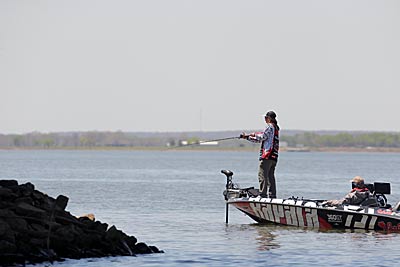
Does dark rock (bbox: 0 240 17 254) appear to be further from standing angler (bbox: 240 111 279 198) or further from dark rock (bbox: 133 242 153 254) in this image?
standing angler (bbox: 240 111 279 198)

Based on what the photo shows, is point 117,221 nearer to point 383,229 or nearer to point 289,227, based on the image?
point 289,227

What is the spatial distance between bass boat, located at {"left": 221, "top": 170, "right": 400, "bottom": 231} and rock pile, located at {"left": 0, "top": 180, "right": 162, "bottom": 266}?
4.20 meters

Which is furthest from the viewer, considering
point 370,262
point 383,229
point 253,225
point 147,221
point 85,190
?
point 85,190

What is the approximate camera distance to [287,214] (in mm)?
21047

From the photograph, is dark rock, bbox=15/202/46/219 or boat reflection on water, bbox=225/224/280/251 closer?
dark rock, bbox=15/202/46/219

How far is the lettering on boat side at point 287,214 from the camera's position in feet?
68.0

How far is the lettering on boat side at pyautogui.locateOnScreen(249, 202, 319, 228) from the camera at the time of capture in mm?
20734

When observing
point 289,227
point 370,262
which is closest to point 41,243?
point 370,262

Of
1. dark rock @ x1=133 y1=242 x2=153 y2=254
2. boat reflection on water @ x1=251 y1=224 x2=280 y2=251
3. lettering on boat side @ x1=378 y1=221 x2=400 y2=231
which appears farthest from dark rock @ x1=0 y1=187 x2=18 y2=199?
lettering on boat side @ x1=378 y1=221 x2=400 y2=231

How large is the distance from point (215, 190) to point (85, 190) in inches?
191

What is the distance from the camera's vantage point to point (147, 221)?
24.2m

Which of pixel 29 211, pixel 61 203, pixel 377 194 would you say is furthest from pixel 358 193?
pixel 29 211

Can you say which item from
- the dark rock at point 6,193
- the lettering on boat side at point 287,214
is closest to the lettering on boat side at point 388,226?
the lettering on boat side at point 287,214

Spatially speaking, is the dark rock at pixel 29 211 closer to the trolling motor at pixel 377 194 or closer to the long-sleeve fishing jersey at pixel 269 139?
the long-sleeve fishing jersey at pixel 269 139
